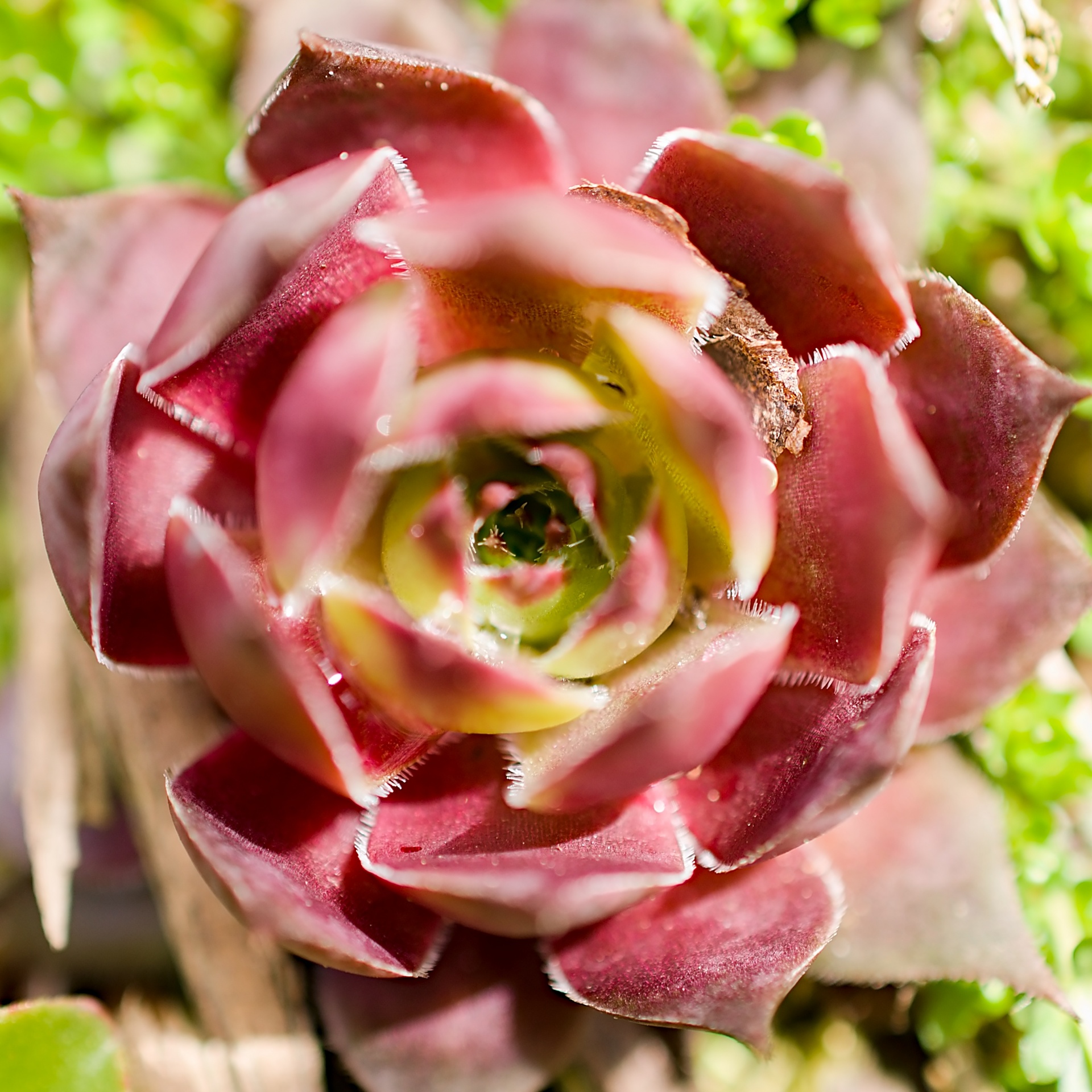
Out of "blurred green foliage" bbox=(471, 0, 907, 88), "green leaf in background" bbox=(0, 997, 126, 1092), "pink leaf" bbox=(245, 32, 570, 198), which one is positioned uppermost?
"blurred green foliage" bbox=(471, 0, 907, 88)

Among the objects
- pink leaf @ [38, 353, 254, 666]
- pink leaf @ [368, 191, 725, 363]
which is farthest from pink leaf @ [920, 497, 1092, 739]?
pink leaf @ [38, 353, 254, 666]

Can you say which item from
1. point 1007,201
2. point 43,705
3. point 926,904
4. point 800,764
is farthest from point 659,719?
point 1007,201

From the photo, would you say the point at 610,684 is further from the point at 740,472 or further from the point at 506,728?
the point at 740,472

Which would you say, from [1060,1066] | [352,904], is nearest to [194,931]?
[352,904]

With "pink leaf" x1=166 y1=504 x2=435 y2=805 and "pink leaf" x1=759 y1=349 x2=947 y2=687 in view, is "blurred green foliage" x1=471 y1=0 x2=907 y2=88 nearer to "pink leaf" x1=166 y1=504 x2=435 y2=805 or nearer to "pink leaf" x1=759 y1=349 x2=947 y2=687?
"pink leaf" x1=759 y1=349 x2=947 y2=687

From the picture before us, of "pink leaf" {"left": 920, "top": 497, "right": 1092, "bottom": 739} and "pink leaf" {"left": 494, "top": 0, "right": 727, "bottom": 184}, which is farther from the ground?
"pink leaf" {"left": 494, "top": 0, "right": 727, "bottom": 184}

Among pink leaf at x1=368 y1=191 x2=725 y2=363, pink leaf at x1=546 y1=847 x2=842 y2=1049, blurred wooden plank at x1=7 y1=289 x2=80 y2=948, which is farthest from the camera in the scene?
blurred wooden plank at x1=7 y1=289 x2=80 y2=948

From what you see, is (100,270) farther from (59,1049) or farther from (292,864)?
(59,1049)
